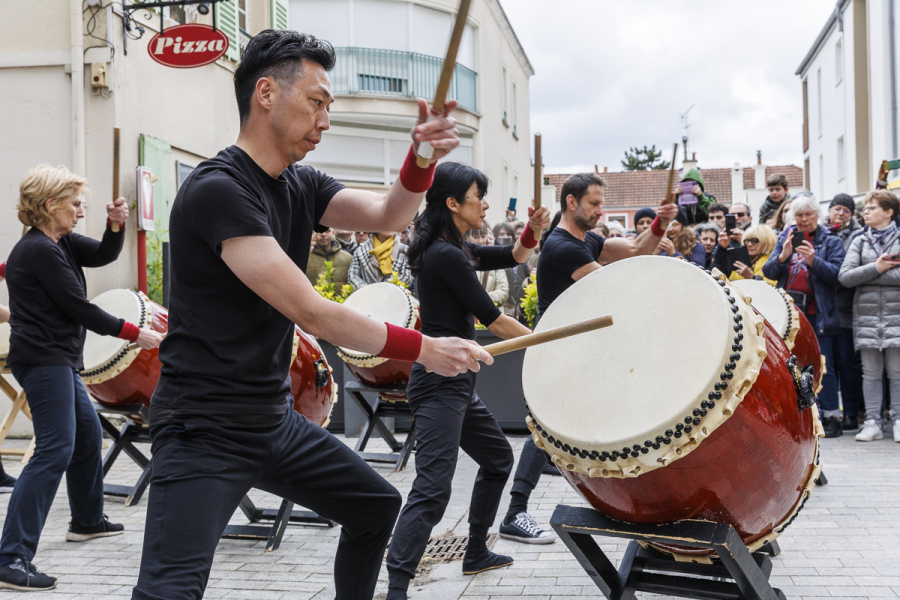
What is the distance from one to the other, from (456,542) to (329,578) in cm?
84

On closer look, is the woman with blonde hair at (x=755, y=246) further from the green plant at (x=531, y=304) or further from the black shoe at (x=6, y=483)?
the black shoe at (x=6, y=483)

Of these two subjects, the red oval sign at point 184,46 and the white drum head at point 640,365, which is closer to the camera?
the white drum head at point 640,365

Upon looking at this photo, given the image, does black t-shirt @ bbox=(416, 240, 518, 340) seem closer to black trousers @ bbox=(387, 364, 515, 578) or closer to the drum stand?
black trousers @ bbox=(387, 364, 515, 578)

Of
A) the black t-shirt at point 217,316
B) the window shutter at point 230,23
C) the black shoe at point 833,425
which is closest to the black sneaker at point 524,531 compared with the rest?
the black t-shirt at point 217,316

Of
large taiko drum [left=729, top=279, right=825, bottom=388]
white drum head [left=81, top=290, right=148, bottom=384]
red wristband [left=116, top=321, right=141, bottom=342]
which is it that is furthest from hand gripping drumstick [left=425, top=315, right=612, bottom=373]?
white drum head [left=81, top=290, right=148, bottom=384]

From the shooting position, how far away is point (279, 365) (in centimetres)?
241

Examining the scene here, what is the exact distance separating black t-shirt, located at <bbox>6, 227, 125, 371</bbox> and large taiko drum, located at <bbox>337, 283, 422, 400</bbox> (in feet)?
8.32

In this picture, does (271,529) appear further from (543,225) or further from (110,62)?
(110,62)

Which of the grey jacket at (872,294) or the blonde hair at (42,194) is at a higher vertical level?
the blonde hair at (42,194)

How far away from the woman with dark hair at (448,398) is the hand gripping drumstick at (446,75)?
115cm

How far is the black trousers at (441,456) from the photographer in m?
3.42

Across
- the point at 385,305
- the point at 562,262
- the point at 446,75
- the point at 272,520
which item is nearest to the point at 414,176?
the point at 446,75

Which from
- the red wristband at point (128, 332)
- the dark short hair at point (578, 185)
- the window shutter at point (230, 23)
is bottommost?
the red wristband at point (128, 332)

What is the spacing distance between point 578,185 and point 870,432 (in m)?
3.96
